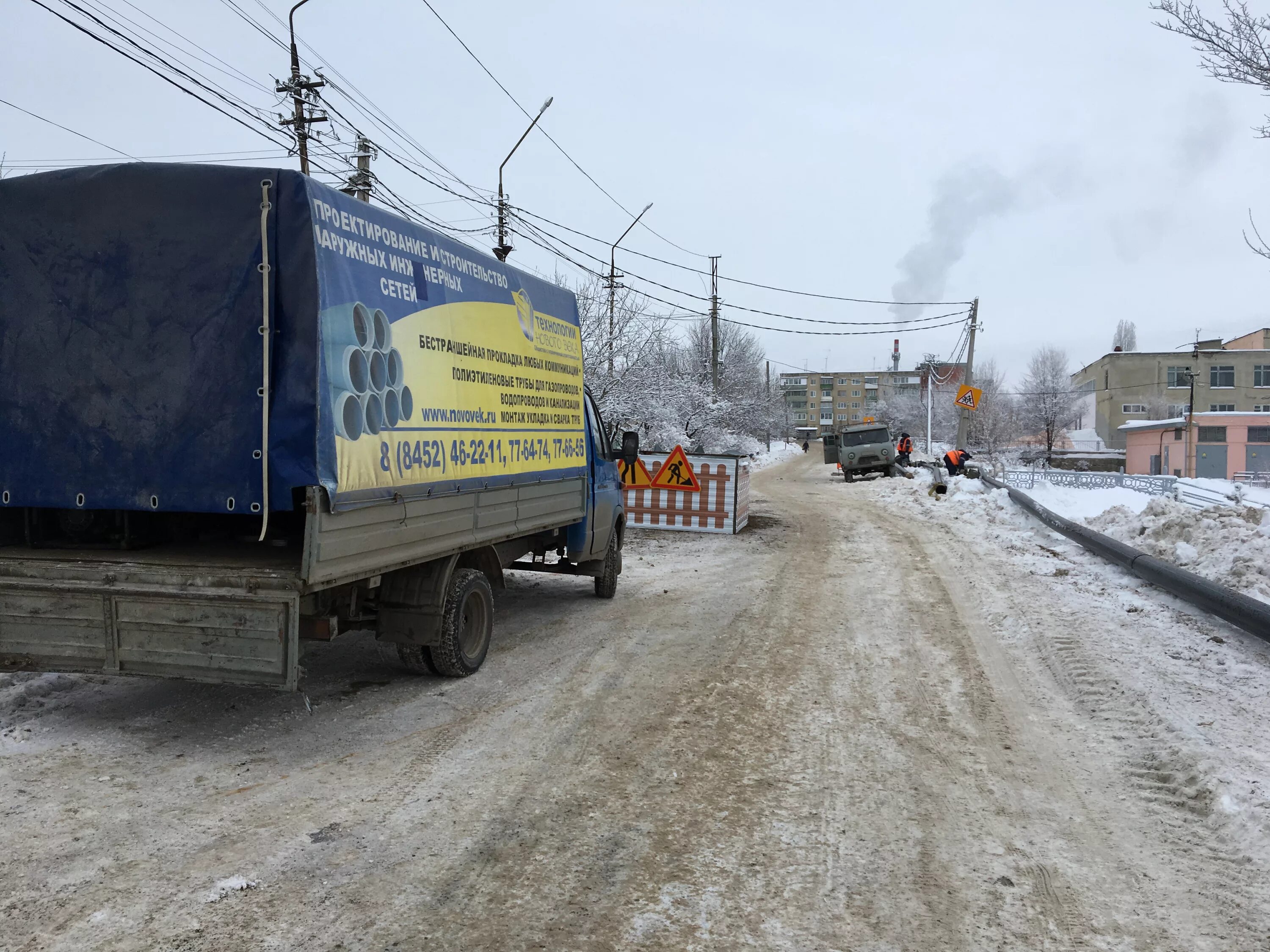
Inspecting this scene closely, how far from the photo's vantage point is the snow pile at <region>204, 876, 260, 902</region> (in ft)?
10.9

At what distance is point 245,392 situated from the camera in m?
4.79

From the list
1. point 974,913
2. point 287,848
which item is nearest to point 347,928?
point 287,848

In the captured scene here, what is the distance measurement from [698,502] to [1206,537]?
8.33 meters

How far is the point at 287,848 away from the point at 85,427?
9.03 ft

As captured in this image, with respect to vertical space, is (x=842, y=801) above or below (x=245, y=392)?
below

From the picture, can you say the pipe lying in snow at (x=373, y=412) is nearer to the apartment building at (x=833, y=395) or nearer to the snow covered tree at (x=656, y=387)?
the snow covered tree at (x=656, y=387)

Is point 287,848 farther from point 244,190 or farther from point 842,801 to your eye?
point 244,190

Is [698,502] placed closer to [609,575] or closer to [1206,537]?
[609,575]

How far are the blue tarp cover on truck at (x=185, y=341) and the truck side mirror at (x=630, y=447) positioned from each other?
15.1ft

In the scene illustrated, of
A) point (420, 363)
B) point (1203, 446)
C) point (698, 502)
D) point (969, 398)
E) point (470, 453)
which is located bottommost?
point (698, 502)

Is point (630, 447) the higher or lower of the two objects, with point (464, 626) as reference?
higher

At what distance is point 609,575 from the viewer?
9906mm

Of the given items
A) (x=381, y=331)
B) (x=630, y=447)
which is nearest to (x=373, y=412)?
(x=381, y=331)

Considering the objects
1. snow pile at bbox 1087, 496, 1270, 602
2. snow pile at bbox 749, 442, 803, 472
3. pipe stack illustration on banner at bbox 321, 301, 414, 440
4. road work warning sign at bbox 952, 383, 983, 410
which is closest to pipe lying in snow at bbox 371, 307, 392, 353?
pipe stack illustration on banner at bbox 321, 301, 414, 440
